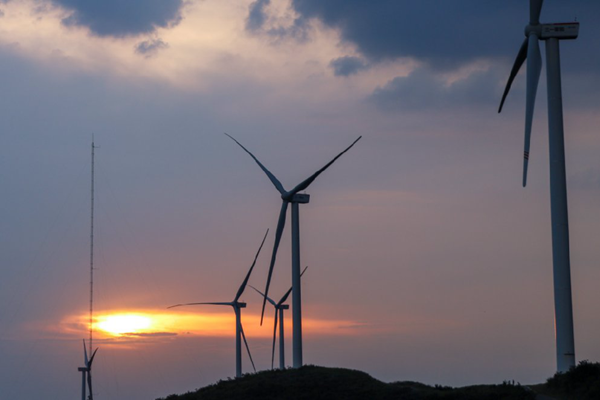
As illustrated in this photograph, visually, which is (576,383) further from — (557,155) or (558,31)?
(558,31)

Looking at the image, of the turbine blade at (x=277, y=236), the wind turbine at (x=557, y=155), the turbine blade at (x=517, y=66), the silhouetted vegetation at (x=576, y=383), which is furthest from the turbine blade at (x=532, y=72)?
the turbine blade at (x=277, y=236)

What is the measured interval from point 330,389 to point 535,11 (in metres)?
38.0

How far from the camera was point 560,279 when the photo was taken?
64250 mm

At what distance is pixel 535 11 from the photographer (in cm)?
6950

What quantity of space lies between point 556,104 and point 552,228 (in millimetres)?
9286

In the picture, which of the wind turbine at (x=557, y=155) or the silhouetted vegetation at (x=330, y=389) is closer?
the wind turbine at (x=557, y=155)

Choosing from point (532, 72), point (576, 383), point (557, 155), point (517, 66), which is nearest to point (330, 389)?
point (576, 383)

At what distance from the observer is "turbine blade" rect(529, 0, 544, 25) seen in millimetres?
69500

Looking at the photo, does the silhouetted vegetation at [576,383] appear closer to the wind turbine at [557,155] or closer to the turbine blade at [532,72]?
the wind turbine at [557,155]

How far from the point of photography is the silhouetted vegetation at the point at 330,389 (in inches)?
2761

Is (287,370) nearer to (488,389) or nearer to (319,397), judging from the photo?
(319,397)

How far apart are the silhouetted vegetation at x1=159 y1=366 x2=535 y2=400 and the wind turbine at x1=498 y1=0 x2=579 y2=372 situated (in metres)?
5.70

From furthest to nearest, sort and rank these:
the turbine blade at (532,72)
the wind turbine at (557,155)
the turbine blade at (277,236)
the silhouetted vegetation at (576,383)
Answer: the turbine blade at (277,236) < the turbine blade at (532,72) < the wind turbine at (557,155) < the silhouetted vegetation at (576,383)

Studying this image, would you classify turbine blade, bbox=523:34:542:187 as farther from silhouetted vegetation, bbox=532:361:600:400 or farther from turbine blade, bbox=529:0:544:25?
silhouetted vegetation, bbox=532:361:600:400
